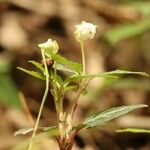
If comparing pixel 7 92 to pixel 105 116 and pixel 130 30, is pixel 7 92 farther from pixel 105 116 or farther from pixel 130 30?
pixel 105 116

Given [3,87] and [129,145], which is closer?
[129,145]

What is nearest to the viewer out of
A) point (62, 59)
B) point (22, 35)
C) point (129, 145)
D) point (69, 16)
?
point (62, 59)

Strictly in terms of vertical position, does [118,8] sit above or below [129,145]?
above

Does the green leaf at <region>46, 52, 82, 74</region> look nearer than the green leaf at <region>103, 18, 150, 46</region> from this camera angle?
Yes

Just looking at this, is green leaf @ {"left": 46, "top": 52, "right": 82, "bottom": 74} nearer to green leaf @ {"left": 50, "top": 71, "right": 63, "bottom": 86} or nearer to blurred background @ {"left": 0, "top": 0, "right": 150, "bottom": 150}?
green leaf @ {"left": 50, "top": 71, "right": 63, "bottom": 86}

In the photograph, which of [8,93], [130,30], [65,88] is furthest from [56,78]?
[130,30]

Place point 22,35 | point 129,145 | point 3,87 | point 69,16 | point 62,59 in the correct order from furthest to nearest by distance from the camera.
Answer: point 69,16
point 22,35
point 3,87
point 129,145
point 62,59

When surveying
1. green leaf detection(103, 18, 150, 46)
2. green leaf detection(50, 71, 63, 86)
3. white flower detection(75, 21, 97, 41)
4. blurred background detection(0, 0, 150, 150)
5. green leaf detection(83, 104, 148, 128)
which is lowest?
blurred background detection(0, 0, 150, 150)

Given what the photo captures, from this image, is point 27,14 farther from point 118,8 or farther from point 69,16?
point 118,8

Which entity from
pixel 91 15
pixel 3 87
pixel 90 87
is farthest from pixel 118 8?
pixel 3 87

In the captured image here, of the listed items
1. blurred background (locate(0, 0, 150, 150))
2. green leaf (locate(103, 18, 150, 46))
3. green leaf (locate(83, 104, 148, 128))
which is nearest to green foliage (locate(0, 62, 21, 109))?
blurred background (locate(0, 0, 150, 150))
